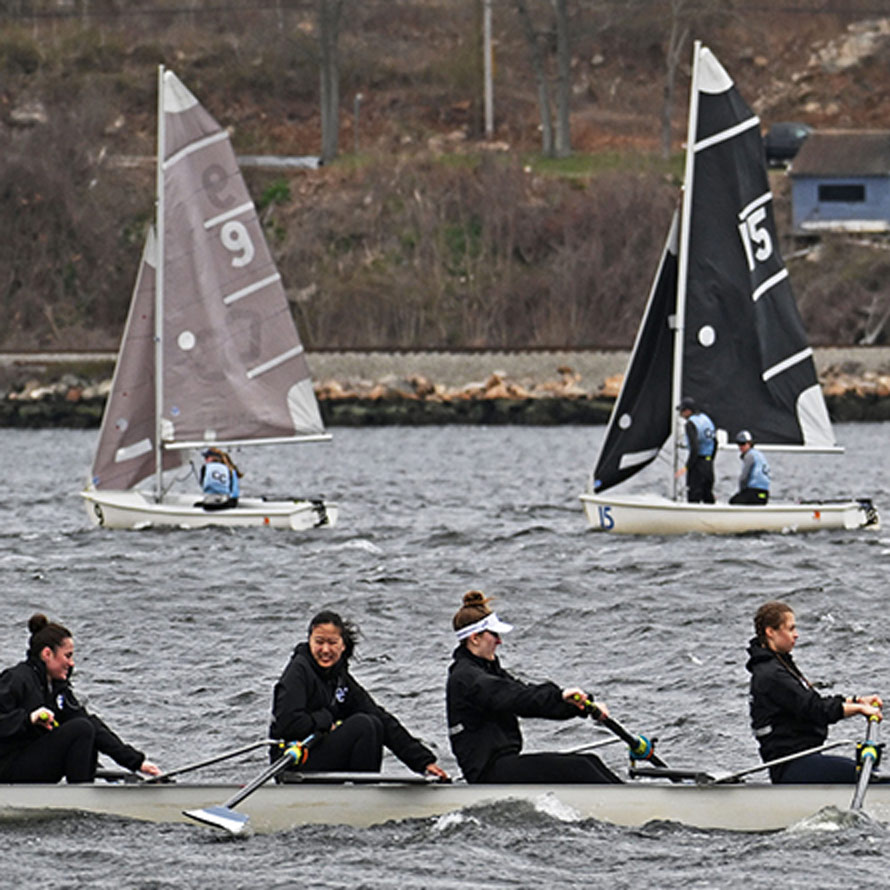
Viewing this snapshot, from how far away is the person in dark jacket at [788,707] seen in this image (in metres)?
12.7

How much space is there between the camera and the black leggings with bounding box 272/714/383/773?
13219 millimetres

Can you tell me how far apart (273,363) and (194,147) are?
3.52 metres

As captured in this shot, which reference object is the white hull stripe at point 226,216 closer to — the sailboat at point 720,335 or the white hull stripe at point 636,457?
the sailboat at point 720,335

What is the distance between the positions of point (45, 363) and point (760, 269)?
4235 centimetres

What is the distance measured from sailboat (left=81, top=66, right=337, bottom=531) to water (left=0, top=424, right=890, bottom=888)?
92cm

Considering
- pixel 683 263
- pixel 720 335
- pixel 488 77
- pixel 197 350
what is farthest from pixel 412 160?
pixel 720 335

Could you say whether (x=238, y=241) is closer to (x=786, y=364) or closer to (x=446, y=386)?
(x=786, y=364)

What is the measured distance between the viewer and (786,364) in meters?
31.2

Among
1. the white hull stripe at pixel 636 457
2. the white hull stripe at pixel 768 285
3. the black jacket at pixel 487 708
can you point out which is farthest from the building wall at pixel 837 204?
the black jacket at pixel 487 708

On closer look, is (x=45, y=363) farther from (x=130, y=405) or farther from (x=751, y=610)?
(x=751, y=610)

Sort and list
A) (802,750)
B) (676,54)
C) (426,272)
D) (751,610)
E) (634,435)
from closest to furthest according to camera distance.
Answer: (802,750) → (751,610) → (634,435) → (426,272) → (676,54)

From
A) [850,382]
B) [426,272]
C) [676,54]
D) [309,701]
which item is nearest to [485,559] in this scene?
[309,701]

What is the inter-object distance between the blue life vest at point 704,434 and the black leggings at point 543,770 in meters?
16.2

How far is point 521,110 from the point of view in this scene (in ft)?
312
